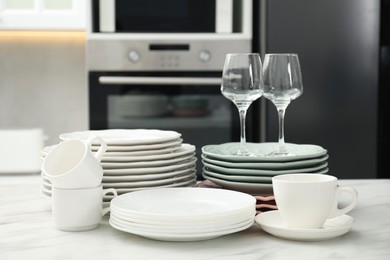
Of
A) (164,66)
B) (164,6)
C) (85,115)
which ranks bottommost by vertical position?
(85,115)

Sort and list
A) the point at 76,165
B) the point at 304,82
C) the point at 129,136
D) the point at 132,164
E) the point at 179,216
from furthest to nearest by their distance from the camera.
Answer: the point at 304,82 < the point at 129,136 < the point at 132,164 < the point at 76,165 < the point at 179,216

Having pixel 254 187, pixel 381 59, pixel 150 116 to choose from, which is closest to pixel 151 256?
pixel 254 187

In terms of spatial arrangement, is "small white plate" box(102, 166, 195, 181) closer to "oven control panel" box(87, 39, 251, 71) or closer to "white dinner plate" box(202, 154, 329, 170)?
"white dinner plate" box(202, 154, 329, 170)

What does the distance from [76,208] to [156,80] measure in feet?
5.26

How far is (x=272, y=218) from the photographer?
1069 mm

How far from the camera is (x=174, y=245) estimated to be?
0.96 metres

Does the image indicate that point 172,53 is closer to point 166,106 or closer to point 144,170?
point 166,106

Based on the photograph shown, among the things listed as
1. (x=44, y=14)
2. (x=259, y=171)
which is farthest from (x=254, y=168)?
(x=44, y=14)

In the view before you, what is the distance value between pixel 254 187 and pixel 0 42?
2.38 m

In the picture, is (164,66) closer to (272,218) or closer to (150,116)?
(150,116)

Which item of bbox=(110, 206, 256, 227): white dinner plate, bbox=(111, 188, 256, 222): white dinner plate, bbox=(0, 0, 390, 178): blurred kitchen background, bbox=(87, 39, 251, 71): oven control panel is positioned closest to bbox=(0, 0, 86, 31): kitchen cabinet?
bbox=(0, 0, 390, 178): blurred kitchen background

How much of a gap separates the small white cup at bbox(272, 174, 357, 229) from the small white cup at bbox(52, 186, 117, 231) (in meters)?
0.29

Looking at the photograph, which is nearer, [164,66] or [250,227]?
[250,227]

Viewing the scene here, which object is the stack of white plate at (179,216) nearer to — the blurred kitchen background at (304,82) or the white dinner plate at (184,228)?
the white dinner plate at (184,228)
